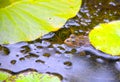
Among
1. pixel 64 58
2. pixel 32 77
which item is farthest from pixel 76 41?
pixel 32 77

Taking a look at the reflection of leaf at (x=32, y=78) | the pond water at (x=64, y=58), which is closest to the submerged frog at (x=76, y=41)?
the pond water at (x=64, y=58)

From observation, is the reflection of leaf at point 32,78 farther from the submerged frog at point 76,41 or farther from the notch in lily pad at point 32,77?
the submerged frog at point 76,41

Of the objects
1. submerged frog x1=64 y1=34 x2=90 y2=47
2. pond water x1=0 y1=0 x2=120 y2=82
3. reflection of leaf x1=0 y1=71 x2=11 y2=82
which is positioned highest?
submerged frog x1=64 y1=34 x2=90 y2=47

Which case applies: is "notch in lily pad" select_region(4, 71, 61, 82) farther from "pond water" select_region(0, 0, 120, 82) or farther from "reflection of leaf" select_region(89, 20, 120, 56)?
"reflection of leaf" select_region(89, 20, 120, 56)

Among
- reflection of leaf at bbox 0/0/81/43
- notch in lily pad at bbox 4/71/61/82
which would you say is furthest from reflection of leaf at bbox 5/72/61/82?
reflection of leaf at bbox 0/0/81/43

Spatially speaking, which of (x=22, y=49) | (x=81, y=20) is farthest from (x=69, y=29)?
(x=22, y=49)

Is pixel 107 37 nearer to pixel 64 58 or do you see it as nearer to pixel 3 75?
pixel 64 58
